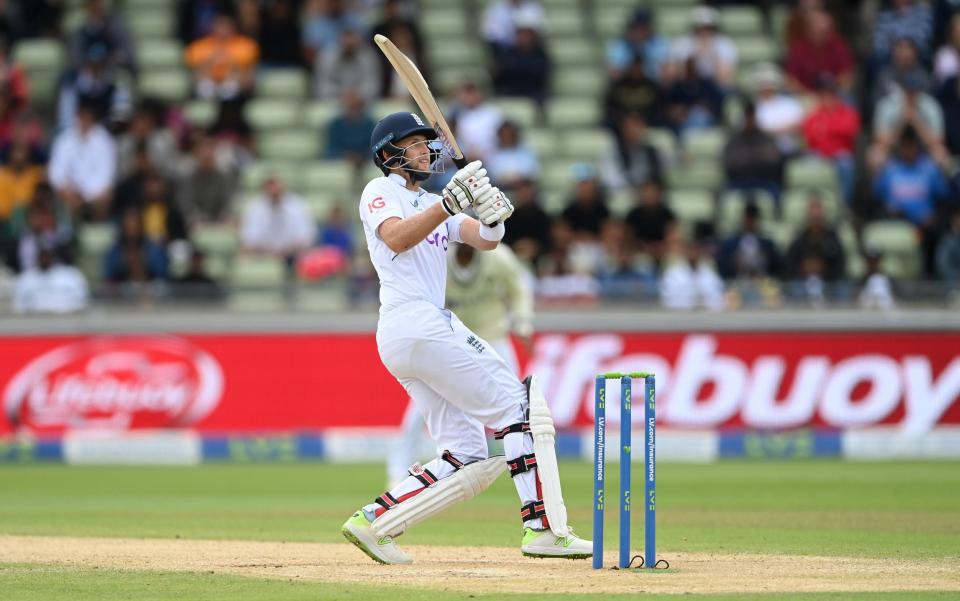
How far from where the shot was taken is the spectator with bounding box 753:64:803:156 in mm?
15758

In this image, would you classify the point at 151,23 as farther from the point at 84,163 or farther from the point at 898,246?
the point at 898,246

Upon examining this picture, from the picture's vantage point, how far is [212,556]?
7.32 m

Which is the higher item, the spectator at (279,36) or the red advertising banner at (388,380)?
the spectator at (279,36)

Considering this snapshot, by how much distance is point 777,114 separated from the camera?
1583 centimetres

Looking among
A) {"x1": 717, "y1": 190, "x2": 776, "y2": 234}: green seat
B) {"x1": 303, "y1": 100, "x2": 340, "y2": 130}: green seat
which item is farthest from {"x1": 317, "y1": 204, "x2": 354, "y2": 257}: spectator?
{"x1": 717, "y1": 190, "x2": 776, "y2": 234}: green seat

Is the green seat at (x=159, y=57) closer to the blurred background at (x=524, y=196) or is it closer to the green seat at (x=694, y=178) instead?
the blurred background at (x=524, y=196)

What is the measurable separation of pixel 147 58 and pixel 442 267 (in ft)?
38.1

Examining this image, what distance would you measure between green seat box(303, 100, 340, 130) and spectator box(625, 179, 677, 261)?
3646 mm

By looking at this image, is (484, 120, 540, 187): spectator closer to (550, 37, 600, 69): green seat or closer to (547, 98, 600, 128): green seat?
(547, 98, 600, 128): green seat

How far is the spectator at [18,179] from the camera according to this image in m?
15.6

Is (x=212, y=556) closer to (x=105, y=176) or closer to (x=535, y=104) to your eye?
(x=105, y=176)

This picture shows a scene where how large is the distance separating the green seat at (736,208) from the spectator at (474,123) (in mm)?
2319

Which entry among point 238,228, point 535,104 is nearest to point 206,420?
point 238,228

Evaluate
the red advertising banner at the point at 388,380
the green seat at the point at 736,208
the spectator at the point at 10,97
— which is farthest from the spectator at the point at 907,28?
the spectator at the point at 10,97
